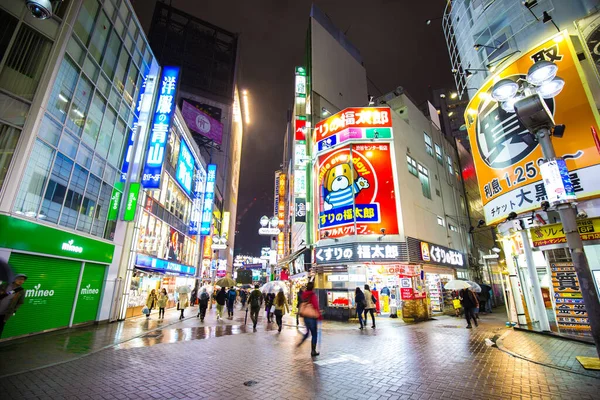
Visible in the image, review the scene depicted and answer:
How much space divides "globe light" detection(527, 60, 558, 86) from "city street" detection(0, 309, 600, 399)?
18.0 feet

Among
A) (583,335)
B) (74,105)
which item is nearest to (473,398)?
(583,335)

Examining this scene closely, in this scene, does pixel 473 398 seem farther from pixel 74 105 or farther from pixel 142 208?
pixel 142 208

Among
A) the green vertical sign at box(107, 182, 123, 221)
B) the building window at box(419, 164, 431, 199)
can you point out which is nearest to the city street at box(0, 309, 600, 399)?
the green vertical sign at box(107, 182, 123, 221)

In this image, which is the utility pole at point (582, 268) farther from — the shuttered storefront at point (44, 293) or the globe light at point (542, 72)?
the shuttered storefront at point (44, 293)

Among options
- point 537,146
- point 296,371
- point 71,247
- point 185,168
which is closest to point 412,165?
point 537,146

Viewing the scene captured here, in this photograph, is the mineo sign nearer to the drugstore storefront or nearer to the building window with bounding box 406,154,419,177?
the drugstore storefront

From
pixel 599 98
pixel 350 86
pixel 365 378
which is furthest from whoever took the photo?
pixel 350 86

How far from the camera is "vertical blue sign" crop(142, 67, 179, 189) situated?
54.9 feet

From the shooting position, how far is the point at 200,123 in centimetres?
5591

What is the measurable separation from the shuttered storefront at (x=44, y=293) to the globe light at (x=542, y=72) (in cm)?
1484

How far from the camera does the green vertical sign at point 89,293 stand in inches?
498

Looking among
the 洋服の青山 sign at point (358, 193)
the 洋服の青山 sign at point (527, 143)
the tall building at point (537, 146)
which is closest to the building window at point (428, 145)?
the 洋服の青山 sign at point (358, 193)

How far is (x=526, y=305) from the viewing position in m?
11.4

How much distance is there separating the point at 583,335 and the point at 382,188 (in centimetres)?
1151
